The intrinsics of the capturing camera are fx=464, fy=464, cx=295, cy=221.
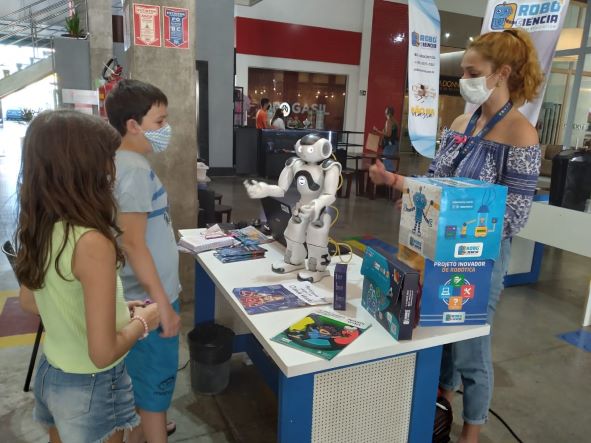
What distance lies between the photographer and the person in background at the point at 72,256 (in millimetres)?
983

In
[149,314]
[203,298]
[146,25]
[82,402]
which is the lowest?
[203,298]

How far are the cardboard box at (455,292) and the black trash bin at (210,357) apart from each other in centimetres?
119

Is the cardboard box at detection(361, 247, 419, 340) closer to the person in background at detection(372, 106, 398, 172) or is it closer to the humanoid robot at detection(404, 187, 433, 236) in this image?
the humanoid robot at detection(404, 187, 433, 236)

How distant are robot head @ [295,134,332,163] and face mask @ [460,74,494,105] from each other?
21.4 inches

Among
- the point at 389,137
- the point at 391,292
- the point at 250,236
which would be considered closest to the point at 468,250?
the point at 391,292

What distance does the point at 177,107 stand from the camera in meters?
3.15

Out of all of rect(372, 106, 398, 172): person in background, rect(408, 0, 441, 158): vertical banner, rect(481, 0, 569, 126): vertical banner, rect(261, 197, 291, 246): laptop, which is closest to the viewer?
rect(261, 197, 291, 246): laptop

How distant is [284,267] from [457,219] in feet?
2.48

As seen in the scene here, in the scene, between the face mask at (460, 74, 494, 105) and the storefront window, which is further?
the storefront window

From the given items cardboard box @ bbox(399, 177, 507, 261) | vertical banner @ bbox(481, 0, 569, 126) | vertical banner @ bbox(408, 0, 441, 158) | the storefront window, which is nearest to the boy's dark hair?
cardboard box @ bbox(399, 177, 507, 261)

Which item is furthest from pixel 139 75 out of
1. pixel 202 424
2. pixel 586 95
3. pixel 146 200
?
pixel 586 95

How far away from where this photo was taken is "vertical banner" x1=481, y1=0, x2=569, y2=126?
320cm

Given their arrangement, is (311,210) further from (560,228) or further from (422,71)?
(422,71)

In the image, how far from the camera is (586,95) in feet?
25.2
